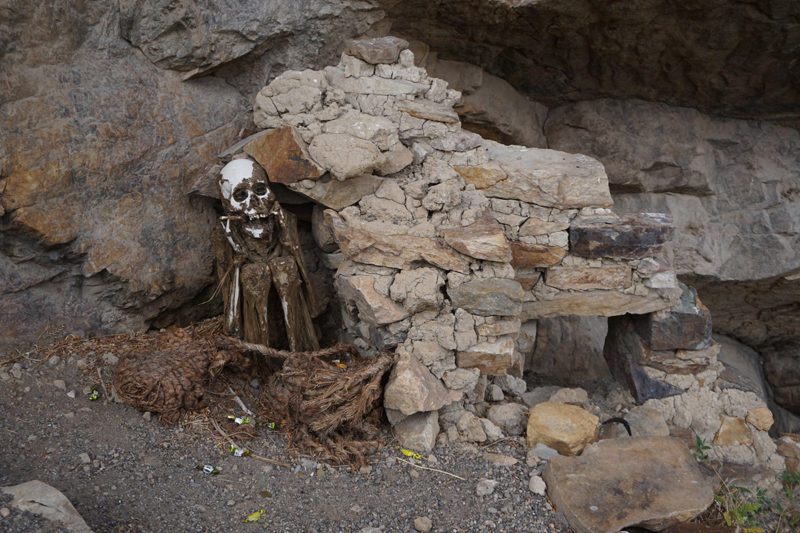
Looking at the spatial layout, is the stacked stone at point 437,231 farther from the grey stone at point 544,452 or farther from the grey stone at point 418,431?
the grey stone at point 544,452

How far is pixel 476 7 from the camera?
4.83 m

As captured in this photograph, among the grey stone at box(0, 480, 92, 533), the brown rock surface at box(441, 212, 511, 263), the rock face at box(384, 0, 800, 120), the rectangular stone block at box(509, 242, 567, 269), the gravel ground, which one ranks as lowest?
the gravel ground

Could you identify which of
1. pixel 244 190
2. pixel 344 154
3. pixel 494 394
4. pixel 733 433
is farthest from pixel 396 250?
pixel 733 433

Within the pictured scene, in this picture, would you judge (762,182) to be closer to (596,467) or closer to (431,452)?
(596,467)

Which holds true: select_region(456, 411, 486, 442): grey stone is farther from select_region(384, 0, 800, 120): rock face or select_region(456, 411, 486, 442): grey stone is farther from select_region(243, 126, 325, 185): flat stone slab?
select_region(384, 0, 800, 120): rock face

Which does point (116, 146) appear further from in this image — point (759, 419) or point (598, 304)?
point (759, 419)

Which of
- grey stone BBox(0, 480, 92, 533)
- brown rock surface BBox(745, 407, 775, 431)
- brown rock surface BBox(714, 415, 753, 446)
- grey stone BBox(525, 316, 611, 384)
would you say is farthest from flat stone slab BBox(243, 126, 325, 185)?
grey stone BBox(525, 316, 611, 384)

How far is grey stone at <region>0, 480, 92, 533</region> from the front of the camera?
2131 millimetres

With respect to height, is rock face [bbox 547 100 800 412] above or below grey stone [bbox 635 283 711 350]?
above

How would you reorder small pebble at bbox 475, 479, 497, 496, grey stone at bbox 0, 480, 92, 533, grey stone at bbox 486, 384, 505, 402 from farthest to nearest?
grey stone at bbox 486, 384, 505, 402
small pebble at bbox 475, 479, 497, 496
grey stone at bbox 0, 480, 92, 533

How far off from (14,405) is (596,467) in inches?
113

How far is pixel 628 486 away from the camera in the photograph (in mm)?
2941

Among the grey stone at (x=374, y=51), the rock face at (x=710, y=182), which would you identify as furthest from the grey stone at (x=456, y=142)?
the rock face at (x=710, y=182)

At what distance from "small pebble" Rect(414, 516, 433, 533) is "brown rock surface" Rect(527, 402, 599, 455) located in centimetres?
90
